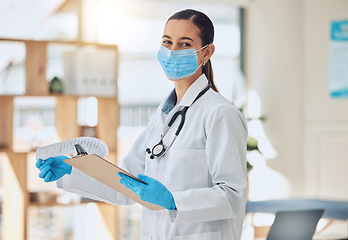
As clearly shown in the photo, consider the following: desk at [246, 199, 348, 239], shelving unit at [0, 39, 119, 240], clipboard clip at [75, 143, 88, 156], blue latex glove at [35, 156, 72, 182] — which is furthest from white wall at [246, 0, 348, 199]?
clipboard clip at [75, 143, 88, 156]

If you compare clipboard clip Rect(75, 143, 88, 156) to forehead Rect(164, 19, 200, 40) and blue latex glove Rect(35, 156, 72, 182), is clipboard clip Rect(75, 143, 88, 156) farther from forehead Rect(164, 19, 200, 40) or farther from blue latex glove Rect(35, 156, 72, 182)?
forehead Rect(164, 19, 200, 40)

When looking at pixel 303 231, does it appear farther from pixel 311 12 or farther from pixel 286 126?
pixel 311 12

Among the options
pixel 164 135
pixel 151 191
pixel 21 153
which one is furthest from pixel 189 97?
pixel 21 153

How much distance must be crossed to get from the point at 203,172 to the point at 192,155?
0.18 ft

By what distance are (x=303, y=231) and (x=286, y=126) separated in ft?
6.57

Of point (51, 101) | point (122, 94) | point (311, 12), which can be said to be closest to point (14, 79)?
point (51, 101)

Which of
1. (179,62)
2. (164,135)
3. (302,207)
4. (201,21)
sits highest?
(201,21)

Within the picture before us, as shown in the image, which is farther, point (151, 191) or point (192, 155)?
point (192, 155)

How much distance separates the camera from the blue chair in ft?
7.51

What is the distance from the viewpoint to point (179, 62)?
1412mm

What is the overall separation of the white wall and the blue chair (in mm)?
1915

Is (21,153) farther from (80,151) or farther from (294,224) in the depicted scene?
(80,151)

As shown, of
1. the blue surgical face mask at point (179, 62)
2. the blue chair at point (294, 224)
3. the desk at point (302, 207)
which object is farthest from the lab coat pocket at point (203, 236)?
the desk at point (302, 207)

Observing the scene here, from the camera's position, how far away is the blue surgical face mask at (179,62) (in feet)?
4.60
